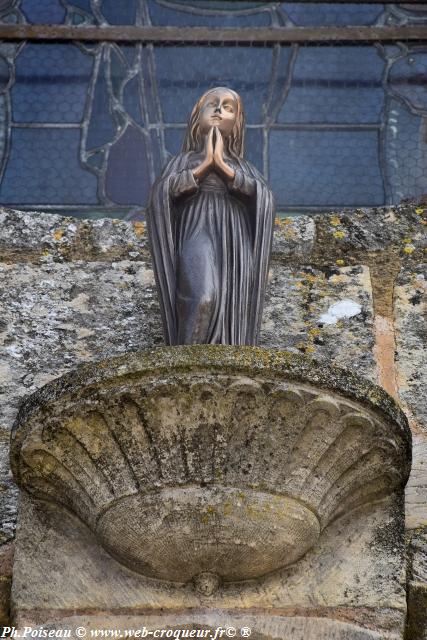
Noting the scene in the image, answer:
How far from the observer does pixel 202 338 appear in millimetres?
6609

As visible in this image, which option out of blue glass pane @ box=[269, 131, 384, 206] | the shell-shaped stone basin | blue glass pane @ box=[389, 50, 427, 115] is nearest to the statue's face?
the shell-shaped stone basin

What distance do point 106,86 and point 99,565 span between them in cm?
347

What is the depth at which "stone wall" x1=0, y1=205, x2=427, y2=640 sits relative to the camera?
7.37m

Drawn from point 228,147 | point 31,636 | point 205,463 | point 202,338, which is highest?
point 228,147

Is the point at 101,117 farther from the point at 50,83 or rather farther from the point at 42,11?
the point at 42,11

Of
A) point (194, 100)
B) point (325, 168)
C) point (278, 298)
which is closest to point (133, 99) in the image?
point (194, 100)

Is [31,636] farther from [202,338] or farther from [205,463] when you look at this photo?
[202,338]

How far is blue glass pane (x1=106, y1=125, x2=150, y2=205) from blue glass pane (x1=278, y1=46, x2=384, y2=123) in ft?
2.17

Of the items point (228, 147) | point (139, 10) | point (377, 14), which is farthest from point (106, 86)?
point (228, 147)

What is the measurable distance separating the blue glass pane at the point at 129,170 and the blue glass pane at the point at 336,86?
0.66 metres

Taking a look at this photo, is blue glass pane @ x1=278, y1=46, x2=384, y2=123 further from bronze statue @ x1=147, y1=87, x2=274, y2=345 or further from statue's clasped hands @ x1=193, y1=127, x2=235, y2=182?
statue's clasped hands @ x1=193, y1=127, x2=235, y2=182

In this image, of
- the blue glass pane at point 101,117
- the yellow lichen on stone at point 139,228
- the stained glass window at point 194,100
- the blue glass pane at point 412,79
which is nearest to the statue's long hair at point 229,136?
the yellow lichen on stone at point 139,228

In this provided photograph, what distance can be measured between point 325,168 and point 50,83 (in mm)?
1304

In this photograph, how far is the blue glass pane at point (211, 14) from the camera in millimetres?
9570
